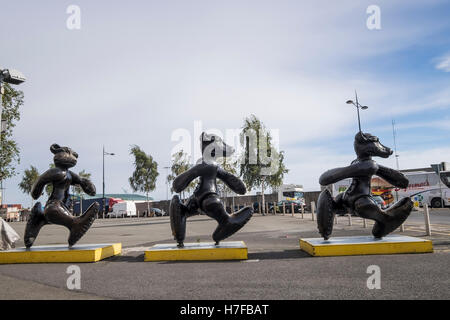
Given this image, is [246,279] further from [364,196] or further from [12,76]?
[12,76]

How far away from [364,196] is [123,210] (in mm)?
40501

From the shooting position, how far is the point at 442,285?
12.3 ft

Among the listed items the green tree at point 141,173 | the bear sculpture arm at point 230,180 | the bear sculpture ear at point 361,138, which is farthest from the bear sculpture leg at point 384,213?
the green tree at point 141,173

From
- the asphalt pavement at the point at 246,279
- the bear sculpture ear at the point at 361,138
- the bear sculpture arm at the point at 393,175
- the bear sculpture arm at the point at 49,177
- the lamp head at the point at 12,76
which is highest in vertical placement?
the lamp head at the point at 12,76

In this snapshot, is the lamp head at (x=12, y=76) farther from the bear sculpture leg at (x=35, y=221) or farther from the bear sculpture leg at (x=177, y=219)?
the bear sculpture leg at (x=177, y=219)

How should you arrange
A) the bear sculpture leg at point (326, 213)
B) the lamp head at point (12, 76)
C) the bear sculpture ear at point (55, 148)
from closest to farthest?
the bear sculpture leg at point (326, 213) < the bear sculpture ear at point (55, 148) < the lamp head at point (12, 76)

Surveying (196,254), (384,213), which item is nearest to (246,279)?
(196,254)

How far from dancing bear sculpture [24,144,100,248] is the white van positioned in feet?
123

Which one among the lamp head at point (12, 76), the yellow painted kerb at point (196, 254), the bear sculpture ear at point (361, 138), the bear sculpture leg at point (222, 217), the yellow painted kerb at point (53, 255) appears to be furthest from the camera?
the lamp head at point (12, 76)

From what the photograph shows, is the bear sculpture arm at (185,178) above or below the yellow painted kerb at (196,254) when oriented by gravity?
above

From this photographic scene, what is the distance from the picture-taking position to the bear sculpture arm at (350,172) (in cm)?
641

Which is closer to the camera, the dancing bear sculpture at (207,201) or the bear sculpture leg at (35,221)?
the dancing bear sculpture at (207,201)

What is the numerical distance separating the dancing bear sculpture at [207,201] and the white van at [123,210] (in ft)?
126
